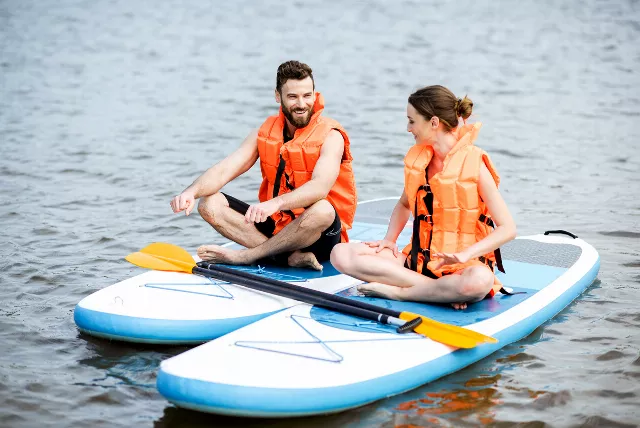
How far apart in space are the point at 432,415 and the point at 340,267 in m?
1.09

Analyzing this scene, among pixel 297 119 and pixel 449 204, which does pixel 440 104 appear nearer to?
pixel 449 204

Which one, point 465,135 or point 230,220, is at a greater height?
point 465,135

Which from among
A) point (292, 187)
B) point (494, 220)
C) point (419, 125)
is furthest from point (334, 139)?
point (494, 220)

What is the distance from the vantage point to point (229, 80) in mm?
13797

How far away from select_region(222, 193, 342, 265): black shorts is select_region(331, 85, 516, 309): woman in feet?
1.24

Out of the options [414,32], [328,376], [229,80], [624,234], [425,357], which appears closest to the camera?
[328,376]

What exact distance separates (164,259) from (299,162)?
0.93 meters

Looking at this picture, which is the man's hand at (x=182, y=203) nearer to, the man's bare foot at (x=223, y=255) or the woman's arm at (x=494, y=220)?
the man's bare foot at (x=223, y=255)

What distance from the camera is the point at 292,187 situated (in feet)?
17.9

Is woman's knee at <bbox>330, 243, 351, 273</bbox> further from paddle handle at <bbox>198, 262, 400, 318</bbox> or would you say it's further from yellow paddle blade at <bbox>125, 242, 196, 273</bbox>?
yellow paddle blade at <bbox>125, 242, 196, 273</bbox>

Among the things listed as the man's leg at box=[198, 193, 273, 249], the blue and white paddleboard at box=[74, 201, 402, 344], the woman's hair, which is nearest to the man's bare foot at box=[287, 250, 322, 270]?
the blue and white paddleboard at box=[74, 201, 402, 344]

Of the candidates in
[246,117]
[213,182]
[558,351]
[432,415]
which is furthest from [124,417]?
[246,117]

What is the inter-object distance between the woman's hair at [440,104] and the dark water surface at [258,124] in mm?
1227

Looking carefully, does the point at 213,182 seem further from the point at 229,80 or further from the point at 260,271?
the point at 229,80
